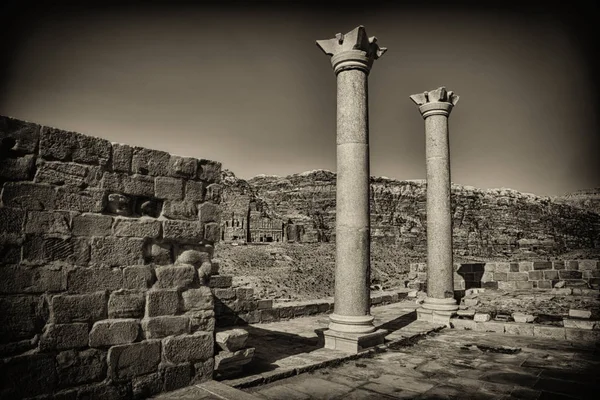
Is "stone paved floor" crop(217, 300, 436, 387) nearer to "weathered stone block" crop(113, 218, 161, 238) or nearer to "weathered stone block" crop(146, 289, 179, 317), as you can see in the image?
"weathered stone block" crop(146, 289, 179, 317)

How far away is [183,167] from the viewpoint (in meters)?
4.67

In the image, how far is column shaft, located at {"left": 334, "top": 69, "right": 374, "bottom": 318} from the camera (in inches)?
260

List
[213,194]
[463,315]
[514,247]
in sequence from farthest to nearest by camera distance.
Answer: [514,247], [463,315], [213,194]

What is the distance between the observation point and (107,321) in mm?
3939

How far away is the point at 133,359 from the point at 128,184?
5.94 feet

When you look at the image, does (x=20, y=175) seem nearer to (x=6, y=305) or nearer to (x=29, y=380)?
(x=6, y=305)

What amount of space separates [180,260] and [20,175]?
1784mm

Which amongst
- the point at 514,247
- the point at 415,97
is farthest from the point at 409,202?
the point at 415,97

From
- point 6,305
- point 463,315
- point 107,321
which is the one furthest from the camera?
point 463,315

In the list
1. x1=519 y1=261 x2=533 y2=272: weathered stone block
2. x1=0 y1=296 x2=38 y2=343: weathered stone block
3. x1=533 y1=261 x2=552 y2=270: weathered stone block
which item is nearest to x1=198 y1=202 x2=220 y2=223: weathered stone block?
x1=0 y1=296 x2=38 y2=343: weathered stone block

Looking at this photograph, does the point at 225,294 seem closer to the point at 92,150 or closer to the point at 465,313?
the point at 92,150

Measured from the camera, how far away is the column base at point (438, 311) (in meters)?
8.96

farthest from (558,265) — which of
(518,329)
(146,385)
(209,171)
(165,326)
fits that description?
(146,385)

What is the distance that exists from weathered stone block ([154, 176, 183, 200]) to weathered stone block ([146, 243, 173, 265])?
1.79 ft
